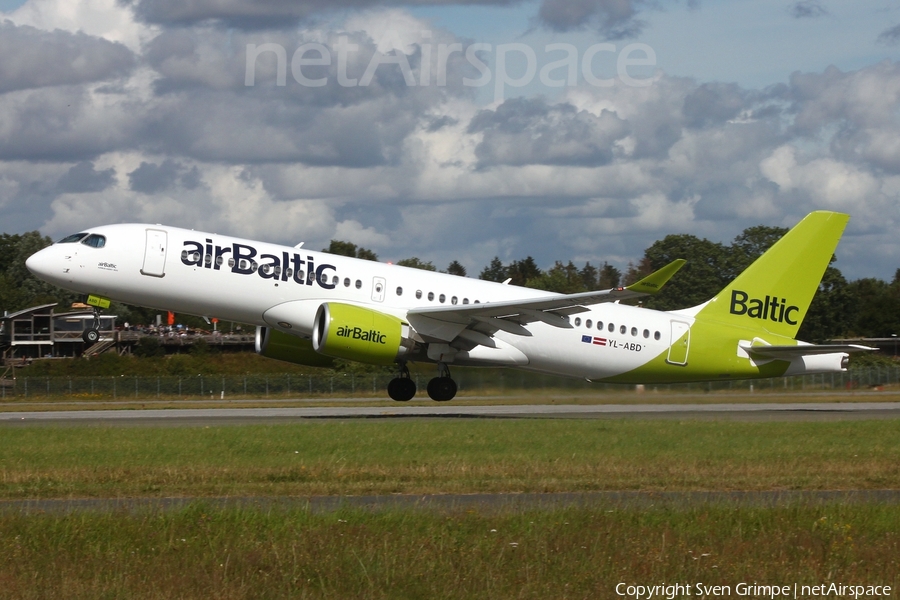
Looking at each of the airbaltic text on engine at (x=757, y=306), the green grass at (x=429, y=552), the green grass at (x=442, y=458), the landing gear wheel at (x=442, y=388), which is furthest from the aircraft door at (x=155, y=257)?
the airbaltic text on engine at (x=757, y=306)

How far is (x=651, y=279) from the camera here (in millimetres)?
24438

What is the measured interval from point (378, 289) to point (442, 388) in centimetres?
351

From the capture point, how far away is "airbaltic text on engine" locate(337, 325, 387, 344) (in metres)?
27.4

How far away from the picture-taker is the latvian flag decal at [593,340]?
30984mm

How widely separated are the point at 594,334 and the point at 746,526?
782 inches

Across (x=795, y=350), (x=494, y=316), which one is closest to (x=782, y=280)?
(x=795, y=350)

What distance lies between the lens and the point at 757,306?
32656mm

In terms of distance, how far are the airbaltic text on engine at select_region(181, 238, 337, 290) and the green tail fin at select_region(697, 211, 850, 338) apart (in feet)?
39.4

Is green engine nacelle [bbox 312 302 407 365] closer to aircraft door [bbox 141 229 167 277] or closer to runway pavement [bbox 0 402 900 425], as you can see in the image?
runway pavement [bbox 0 402 900 425]

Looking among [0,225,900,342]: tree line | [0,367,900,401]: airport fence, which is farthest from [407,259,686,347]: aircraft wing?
[0,225,900,342]: tree line

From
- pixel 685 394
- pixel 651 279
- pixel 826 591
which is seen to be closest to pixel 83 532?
pixel 826 591

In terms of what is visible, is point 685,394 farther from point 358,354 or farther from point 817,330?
point 817,330

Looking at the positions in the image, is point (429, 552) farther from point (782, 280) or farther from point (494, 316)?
point (782, 280)

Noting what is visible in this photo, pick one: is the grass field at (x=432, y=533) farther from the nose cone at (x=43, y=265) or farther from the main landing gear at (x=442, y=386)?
the main landing gear at (x=442, y=386)
